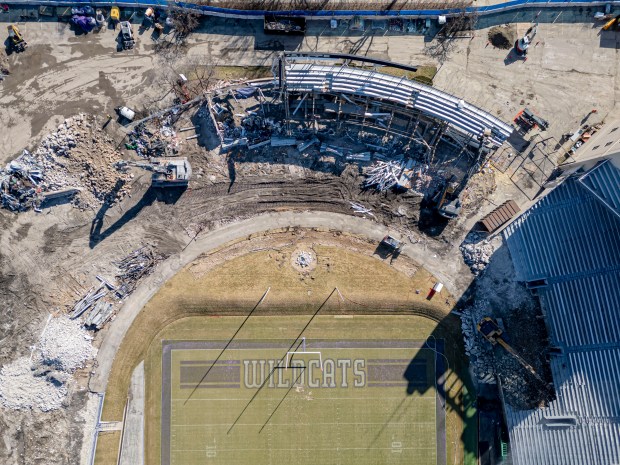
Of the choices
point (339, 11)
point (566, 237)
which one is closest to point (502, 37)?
point (339, 11)

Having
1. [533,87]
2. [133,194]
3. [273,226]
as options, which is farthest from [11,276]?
[533,87]

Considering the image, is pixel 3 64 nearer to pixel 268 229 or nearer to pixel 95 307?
pixel 95 307

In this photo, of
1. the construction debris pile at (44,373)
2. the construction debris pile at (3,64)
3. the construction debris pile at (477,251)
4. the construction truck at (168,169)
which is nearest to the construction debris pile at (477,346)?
the construction debris pile at (477,251)

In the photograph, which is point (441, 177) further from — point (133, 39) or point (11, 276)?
point (11, 276)

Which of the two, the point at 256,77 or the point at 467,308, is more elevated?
the point at 256,77

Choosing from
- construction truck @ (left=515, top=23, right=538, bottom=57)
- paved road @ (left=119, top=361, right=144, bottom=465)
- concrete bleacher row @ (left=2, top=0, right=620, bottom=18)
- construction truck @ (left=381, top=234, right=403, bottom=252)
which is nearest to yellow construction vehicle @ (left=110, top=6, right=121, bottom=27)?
→ concrete bleacher row @ (left=2, top=0, right=620, bottom=18)

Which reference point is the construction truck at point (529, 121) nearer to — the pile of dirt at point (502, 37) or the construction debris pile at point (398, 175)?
the pile of dirt at point (502, 37)
